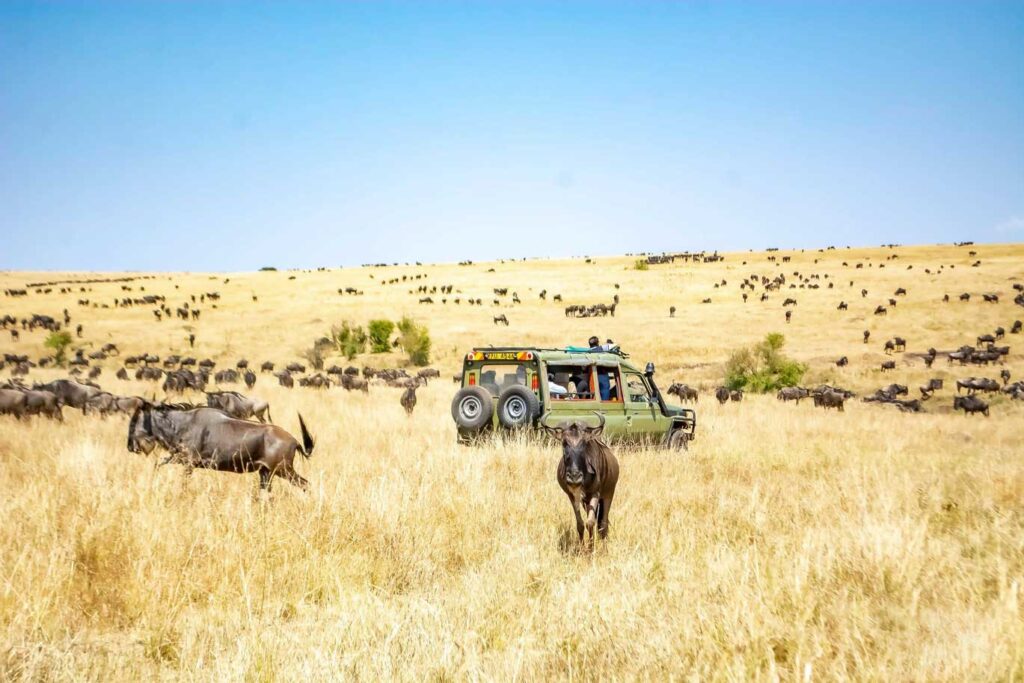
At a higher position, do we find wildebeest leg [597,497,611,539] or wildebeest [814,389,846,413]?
wildebeest leg [597,497,611,539]

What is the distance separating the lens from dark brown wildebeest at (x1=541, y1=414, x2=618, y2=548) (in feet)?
19.7

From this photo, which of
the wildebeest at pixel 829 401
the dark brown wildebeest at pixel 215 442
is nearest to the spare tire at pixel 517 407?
the dark brown wildebeest at pixel 215 442

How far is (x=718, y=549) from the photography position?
231 inches

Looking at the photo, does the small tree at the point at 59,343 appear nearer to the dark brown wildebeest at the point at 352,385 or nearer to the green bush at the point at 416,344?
the green bush at the point at 416,344

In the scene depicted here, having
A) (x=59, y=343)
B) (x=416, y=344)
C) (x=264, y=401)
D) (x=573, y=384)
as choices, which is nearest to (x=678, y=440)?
(x=573, y=384)

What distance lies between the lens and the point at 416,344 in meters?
42.9

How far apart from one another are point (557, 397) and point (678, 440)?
2487mm

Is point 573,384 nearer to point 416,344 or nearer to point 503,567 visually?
point 503,567

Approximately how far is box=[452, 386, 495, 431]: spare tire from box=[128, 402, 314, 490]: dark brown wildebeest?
10.6 ft

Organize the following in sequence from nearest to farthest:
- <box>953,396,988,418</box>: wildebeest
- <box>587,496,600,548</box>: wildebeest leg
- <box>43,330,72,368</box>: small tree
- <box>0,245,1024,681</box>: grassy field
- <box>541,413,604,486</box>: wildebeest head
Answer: <box>0,245,1024,681</box>: grassy field
<box>541,413,604,486</box>: wildebeest head
<box>587,496,600,548</box>: wildebeest leg
<box>953,396,988,418</box>: wildebeest
<box>43,330,72,368</box>: small tree

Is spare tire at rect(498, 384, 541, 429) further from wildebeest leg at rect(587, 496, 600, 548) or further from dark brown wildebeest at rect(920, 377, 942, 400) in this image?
dark brown wildebeest at rect(920, 377, 942, 400)

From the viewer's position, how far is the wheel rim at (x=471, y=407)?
1060 centimetres

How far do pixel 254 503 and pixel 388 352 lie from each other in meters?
Answer: 39.8

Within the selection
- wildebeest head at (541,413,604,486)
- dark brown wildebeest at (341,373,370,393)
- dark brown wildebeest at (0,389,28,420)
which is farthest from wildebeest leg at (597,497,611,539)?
dark brown wildebeest at (341,373,370,393)
